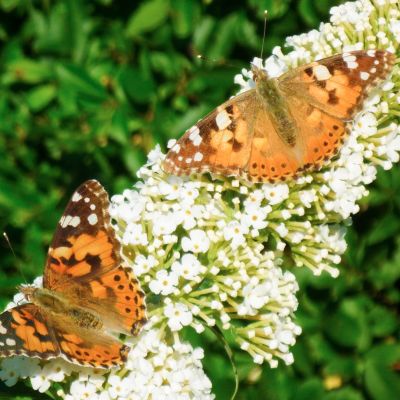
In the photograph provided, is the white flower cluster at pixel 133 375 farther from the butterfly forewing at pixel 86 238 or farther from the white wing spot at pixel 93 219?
the white wing spot at pixel 93 219

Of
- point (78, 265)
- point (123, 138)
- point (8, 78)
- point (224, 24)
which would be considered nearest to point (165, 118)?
point (123, 138)

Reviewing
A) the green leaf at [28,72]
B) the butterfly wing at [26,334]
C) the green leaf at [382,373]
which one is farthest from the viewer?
the green leaf at [28,72]

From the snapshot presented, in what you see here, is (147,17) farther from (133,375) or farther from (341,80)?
(133,375)

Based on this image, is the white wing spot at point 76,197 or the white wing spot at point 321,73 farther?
the white wing spot at point 321,73

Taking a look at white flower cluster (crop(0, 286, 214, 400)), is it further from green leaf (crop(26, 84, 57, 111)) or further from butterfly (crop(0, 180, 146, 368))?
green leaf (crop(26, 84, 57, 111))

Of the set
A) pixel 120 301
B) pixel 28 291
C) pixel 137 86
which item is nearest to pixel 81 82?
pixel 137 86

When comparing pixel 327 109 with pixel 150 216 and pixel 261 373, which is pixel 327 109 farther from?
pixel 261 373

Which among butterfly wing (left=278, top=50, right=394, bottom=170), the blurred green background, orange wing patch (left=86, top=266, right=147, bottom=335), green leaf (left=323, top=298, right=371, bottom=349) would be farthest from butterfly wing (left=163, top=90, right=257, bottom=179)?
green leaf (left=323, top=298, right=371, bottom=349)

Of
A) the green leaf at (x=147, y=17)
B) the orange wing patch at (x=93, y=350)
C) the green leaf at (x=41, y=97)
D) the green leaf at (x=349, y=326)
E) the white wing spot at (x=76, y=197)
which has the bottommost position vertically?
the green leaf at (x=349, y=326)

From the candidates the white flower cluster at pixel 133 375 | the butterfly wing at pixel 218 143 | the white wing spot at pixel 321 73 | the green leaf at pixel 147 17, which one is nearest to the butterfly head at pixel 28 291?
the white flower cluster at pixel 133 375
